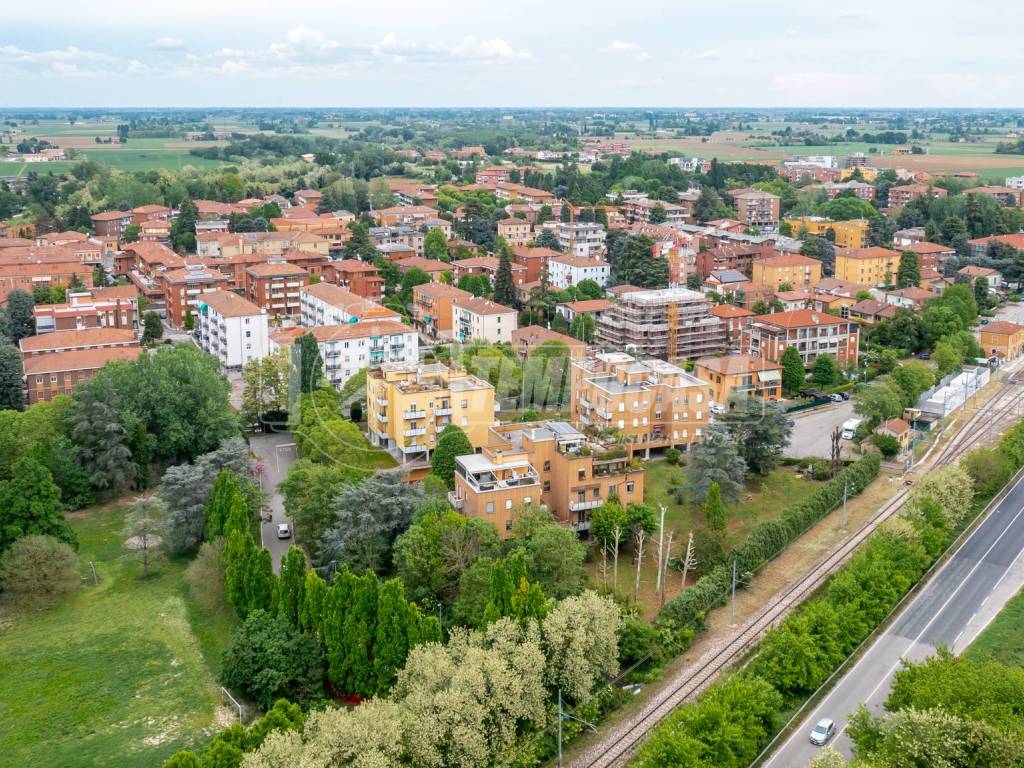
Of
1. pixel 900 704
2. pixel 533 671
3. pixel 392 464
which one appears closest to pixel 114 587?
pixel 392 464

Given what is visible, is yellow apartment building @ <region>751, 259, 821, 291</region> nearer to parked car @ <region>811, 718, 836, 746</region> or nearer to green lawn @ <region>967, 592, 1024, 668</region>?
green lawn @ <region>967, 592, 1024, 668</region>

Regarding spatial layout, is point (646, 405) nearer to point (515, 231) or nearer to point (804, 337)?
point (804, 337)

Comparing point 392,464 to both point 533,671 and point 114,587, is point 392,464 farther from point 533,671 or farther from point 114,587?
point 533,671

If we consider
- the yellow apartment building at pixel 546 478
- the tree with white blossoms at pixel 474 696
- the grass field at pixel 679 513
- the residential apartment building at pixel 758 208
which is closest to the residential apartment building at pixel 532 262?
the residential apartment building at pixel 758 208

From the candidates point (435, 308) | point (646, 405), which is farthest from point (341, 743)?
point (435, 308)

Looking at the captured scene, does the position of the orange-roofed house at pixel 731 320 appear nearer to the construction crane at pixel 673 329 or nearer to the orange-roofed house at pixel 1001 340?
the construction crane at pixel 673 329

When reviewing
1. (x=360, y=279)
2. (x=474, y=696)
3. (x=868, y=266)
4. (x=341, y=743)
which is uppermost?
(x=868, y=266)
